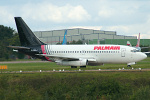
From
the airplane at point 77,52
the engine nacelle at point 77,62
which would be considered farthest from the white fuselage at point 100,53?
the engine nacelle at point 77,62

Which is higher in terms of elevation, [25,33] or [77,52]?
[25,33]

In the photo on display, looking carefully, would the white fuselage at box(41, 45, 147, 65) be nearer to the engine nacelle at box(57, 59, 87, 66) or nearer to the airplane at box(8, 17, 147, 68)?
the airplane at box(8, 17, 147, 68)

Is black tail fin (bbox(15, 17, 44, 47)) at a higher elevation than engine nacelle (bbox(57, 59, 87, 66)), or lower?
higher

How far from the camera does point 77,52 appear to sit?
184ft

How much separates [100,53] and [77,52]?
13.2 ft

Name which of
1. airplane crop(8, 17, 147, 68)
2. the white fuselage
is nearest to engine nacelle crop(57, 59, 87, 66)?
airplane crop(8, 17, 147, 68)

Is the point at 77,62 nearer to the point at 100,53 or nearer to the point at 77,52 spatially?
the point at 77,52

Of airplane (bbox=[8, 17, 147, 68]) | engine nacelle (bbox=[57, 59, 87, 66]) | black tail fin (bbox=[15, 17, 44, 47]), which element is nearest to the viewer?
engine nacelle (bbox=[57, 59, 87, 66])

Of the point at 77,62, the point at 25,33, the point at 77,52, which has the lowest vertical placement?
the point at 77,62

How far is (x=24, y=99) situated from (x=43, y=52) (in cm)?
2580

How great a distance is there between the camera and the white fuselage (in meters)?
54.7

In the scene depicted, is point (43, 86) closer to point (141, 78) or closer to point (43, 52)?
point (141, 78)

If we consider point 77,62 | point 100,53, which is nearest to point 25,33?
point 77,62

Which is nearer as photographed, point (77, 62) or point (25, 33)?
point (77, 62)
